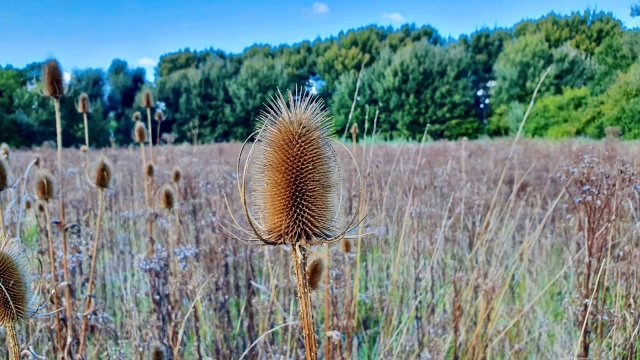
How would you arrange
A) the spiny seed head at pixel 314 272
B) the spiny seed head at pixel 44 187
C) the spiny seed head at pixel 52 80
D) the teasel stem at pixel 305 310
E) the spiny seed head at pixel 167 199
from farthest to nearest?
the spiny seed head at pixel 167 199 < the spiny seed head at pixel 52 80 < the spiny seed head at pixel 44 187 < the spiny seed head at pixel 314 272 < the teasel stem at pixel 305 310

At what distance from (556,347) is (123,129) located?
25.3 m

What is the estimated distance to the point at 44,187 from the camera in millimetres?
1995

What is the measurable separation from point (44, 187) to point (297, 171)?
143 cm

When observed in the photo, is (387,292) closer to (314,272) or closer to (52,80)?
(314,272)

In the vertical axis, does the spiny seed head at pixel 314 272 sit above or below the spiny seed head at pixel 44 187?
below

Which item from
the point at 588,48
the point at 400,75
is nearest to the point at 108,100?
the point at 400,75

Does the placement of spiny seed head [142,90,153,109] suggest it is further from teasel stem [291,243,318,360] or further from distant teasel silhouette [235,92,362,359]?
teasel stem [291,243,318,360]

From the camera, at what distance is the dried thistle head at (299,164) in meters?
1.06

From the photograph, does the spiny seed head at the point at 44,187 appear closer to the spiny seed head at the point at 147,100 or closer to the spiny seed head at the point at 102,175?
the spiny seed head at the point at 102,175

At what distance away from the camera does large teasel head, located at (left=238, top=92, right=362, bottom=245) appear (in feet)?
3.47

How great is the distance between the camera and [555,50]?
23.2 m

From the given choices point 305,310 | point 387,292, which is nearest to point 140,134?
point 387,292

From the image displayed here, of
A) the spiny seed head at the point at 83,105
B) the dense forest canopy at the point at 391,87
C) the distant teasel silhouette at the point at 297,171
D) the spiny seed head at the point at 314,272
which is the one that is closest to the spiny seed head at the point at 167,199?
the spiny seed head at the point at 83,105

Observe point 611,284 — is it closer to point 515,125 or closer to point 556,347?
point 556,347
